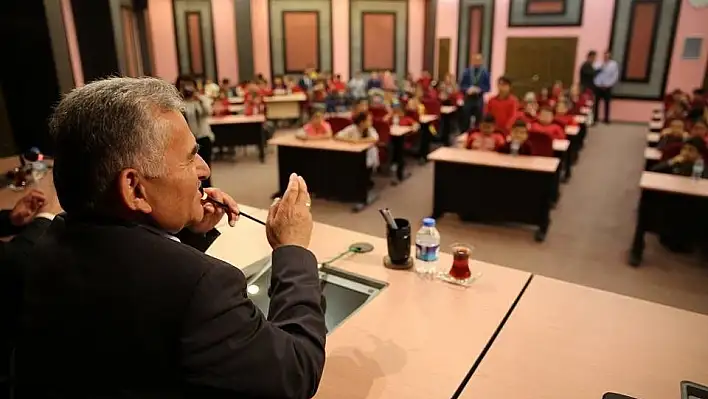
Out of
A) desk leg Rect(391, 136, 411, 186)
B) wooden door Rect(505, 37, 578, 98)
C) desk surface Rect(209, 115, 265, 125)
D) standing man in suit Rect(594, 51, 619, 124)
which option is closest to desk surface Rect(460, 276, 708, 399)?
desk leg Rect(391, 136, 411, 186)

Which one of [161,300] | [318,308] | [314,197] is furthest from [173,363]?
[314,197]

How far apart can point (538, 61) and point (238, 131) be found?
6885mm

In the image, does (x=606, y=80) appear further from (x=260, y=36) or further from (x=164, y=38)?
(x=164, y=38)

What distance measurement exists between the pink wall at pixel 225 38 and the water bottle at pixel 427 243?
34.4 ft

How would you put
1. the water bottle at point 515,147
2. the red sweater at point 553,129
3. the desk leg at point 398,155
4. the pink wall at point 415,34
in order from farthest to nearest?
the pink wall at point 415,34, the desk leg at point 398,155, the red sweater at point 553,129, the water bottle at point 515,147

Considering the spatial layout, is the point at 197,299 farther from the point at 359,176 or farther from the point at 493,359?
the point at 359,176

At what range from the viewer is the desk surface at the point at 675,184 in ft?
11.3

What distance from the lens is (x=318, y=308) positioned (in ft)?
3.35

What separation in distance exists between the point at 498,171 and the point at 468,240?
646mm

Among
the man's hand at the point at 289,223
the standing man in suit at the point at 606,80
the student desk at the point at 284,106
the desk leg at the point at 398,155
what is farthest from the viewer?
the standing man in suit at the point at 606,80

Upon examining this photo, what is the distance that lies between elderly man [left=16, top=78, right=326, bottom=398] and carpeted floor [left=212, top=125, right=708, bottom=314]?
3215mm

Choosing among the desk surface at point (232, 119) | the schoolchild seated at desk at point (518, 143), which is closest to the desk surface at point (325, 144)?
the schoolchild seated at desk at point (518, 143)

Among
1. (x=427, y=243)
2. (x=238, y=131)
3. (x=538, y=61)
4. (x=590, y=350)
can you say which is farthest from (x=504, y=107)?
(x=590, y=350)

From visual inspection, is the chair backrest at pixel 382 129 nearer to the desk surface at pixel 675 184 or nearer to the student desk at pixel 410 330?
the desk surface at pixel 675 184
